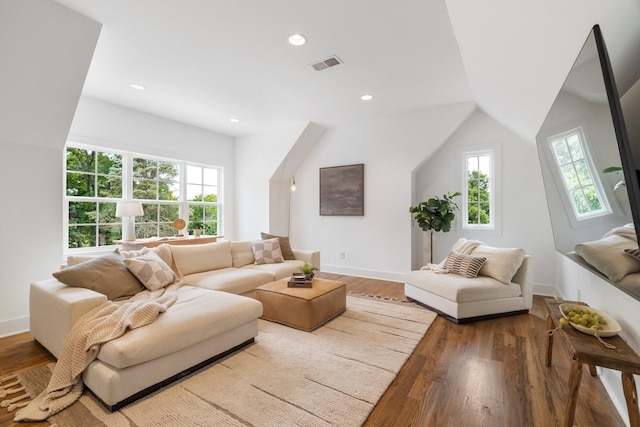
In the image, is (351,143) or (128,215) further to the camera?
(351,143)

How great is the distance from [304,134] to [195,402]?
14.3ft

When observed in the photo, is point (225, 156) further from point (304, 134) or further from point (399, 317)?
point (399, 317)

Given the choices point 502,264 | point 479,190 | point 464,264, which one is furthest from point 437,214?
point 502,264

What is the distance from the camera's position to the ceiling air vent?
9.71 feet

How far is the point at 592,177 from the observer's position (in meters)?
1.56

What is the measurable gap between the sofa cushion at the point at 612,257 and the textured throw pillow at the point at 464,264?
147 cm

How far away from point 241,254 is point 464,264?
2926 mm

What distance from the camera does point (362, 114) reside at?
186 inches

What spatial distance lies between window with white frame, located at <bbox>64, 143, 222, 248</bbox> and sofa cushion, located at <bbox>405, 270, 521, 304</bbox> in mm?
4299

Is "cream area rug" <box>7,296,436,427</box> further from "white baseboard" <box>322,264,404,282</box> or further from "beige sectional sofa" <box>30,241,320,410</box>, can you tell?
"white baseboard" <box>322,264,404,282</box>

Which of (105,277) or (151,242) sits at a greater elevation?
(151,242)

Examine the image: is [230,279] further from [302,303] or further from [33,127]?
[33,127]

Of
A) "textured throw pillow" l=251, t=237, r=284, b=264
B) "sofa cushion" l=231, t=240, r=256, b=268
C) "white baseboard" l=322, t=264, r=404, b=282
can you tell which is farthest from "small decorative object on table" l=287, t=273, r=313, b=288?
"white baseboard" l=322, t=264, r=404, b=282

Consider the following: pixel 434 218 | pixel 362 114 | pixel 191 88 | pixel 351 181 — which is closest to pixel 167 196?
pixel 191 88
